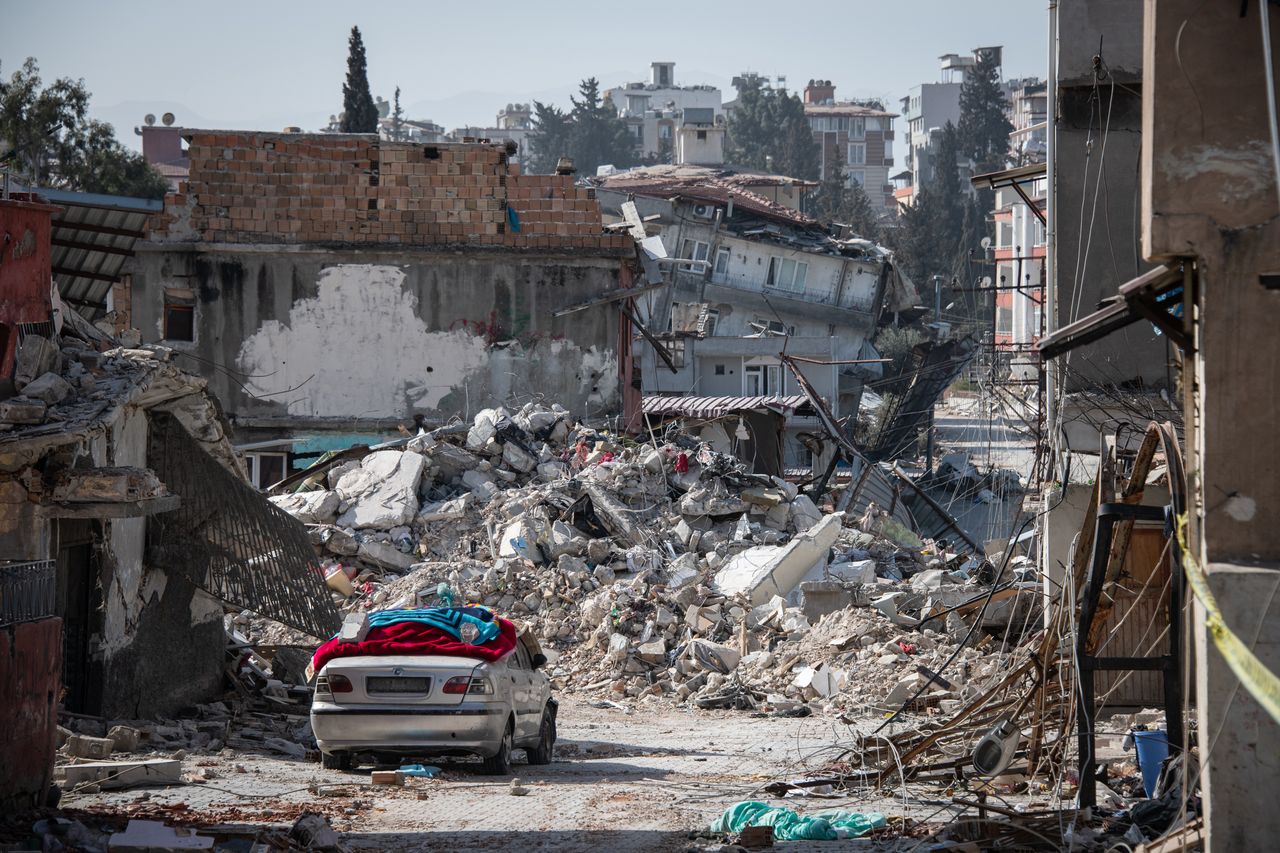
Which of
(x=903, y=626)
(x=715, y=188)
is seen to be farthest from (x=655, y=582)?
(x=715, y=188)

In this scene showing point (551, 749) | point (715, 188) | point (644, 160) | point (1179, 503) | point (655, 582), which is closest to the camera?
point (1179, 503)

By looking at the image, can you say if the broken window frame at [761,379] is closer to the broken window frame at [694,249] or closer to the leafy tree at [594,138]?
the broken window frame at [694,249]

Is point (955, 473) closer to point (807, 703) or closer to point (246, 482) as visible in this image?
point (807, 703)

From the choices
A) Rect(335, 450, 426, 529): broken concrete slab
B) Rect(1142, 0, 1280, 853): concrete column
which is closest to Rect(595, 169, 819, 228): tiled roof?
Rect(335, 450, 426, 529): broken concrete slab

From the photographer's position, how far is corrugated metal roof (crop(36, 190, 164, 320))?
23609 mm

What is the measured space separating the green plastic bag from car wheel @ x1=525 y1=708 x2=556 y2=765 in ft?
13.9

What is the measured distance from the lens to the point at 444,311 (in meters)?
32.2

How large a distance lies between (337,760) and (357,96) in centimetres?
4505

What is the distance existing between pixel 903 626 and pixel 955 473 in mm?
24566

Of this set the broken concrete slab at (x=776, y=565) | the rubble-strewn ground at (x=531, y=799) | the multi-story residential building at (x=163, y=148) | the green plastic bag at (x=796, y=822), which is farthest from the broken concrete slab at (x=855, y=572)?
the multi-story residential building at (x=163, y=148)

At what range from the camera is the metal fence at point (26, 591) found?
31.1 ft

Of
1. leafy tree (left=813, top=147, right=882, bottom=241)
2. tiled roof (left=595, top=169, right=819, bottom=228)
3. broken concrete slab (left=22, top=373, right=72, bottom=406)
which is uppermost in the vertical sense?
leafy tree (left=813, top=147, right=882, bottom=241)

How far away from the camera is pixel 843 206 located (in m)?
84.6

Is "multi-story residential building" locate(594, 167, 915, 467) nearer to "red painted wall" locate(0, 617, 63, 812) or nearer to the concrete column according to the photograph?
"red painted wall" locate(0, 617, 63, 812)
